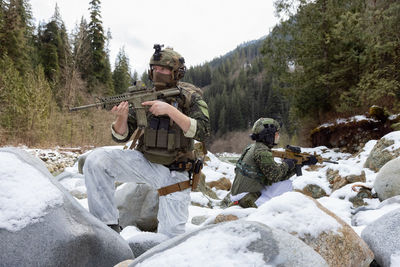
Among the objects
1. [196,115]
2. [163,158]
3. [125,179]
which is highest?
[196,115]

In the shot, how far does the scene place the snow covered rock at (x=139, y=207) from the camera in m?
4.29

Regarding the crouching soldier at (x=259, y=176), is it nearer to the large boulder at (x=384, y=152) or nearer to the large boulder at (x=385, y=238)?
the large boulder at (x=385, y=238)

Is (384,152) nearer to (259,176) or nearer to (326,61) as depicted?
(259,176)

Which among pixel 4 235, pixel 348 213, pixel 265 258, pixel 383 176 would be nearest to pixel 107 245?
pixel 4 235

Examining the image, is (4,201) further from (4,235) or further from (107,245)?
(107,245)

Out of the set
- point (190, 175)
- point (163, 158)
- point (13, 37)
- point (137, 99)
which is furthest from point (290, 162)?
point (13, 37)

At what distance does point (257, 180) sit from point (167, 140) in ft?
5.79

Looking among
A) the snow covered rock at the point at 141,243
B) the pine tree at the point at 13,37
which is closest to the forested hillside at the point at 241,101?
the pine tree at the point at 13,37

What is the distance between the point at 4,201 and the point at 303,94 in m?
18.3

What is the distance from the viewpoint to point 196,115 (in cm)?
319

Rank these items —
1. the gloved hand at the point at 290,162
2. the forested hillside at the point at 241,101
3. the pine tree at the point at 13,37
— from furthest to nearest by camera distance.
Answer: the forested hillside at the point at 241,101, the pine tree at the point at 13,37, the gloved hand at the point at 290,162

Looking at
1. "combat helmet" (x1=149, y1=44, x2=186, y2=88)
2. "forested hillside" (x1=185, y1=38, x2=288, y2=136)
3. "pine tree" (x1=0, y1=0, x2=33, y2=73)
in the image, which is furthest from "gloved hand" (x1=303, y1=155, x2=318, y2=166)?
"forested hillside" (x1=185, y1=38, x2=288, y2=136)

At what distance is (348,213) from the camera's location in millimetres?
5098

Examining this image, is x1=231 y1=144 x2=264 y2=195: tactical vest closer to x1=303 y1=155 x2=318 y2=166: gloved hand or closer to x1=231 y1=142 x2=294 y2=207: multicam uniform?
x1=231 y1=142 x2=294 y2=207: multicam uniform
